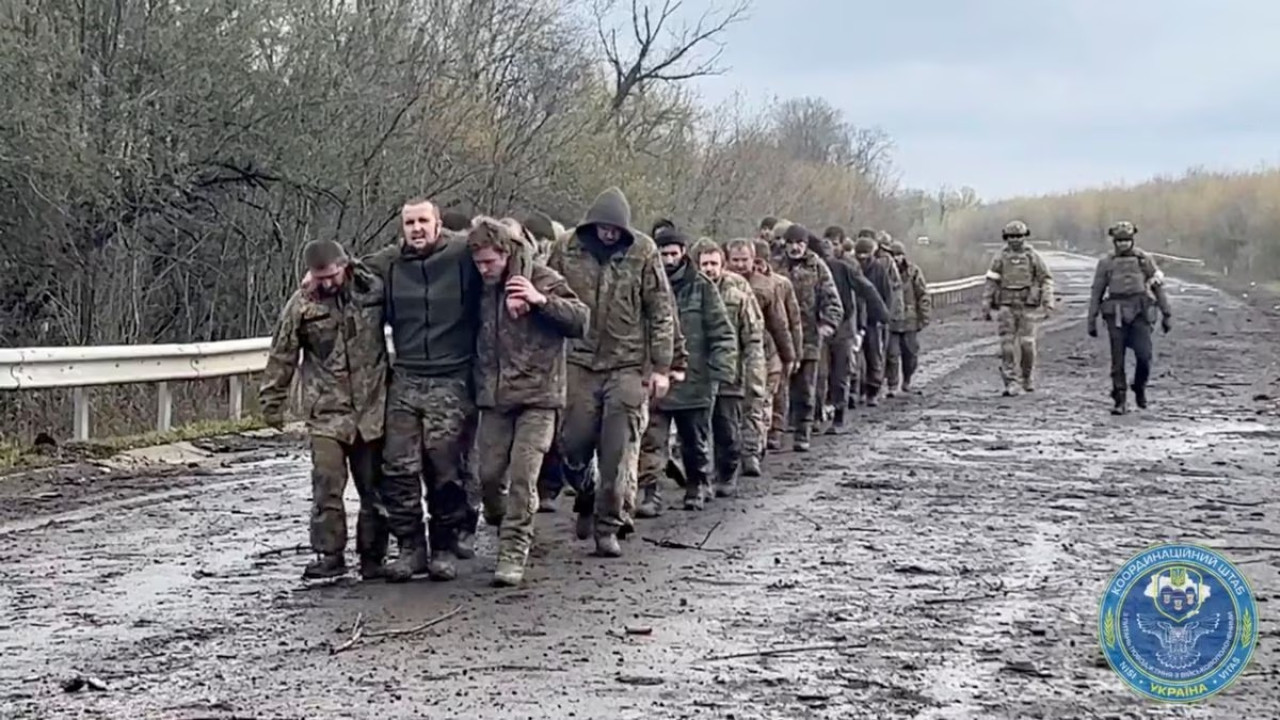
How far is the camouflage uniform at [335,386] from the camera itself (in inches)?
354

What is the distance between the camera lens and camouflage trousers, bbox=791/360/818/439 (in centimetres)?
1583

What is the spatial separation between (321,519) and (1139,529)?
4832mm

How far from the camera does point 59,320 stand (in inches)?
811

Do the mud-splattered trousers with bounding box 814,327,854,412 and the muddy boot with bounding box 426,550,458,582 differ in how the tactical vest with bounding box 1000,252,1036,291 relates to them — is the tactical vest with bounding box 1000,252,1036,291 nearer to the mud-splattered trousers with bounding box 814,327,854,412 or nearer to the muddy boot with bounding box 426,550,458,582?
the mud-splattered trousers with bounding box 814,327,854,412

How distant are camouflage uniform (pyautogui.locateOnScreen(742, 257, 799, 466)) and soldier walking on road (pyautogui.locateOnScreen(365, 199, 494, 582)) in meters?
4.90

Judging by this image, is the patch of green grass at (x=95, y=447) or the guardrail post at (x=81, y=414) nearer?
the patch of green grass at (x=95, y=447)

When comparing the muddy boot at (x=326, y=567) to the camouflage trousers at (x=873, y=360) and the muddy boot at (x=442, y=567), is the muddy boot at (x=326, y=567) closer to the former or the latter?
the muddy boot at (x=442, y=567)

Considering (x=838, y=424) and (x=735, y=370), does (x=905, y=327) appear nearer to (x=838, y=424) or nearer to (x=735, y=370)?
(x=838, y=424)

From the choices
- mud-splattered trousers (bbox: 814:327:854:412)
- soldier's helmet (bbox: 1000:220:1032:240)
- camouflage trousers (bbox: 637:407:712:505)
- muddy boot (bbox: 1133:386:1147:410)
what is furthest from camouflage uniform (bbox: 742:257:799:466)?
soldier's helmet (bbox: 1000:220:1032:240)

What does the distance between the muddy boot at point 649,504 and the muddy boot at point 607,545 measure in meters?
1.58

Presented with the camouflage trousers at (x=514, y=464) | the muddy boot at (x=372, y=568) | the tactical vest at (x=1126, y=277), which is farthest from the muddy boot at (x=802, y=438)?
the muddy boot at (x=372, y=568)

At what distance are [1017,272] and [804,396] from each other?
6136mm

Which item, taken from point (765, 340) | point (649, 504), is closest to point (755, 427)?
point (765, 340)

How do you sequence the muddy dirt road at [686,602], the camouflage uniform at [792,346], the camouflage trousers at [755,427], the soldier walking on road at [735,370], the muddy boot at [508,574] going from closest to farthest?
the muddy dirt road at [686,602] → the muddy boot at [508,574] → the soldier walking on road at [735,370] → the camouflage trousers at [755,427] → the camouflage uniform at [792,346]
